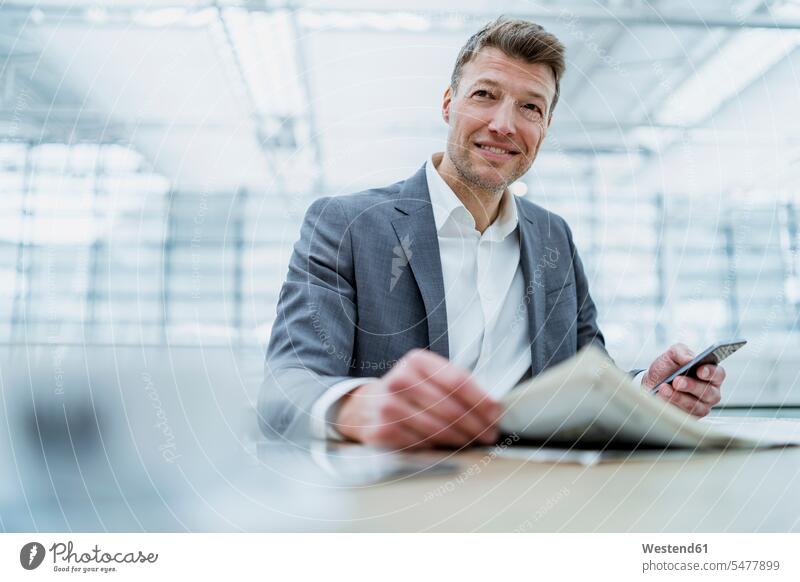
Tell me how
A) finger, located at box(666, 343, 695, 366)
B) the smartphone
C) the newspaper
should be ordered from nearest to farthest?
the newspaper < the smartphone < finger, located at box(666, 343, 695, 366)

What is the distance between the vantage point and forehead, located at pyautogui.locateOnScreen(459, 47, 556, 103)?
70cm

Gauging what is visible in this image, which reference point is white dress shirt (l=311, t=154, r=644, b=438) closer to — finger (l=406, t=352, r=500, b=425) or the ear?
the ear

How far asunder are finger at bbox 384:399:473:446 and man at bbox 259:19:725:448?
31 millimetres

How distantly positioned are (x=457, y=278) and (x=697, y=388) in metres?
0.26

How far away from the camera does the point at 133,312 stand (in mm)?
577

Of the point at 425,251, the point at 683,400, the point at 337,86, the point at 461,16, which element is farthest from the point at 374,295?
the point at 461,16

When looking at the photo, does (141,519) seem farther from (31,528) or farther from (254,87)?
(254,87)

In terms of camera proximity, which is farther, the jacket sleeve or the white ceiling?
the white ceiling

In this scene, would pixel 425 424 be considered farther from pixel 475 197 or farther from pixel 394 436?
pixel 475 197

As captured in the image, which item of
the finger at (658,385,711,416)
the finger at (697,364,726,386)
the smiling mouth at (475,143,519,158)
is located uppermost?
the smiling mouth at (475,143,519,158)

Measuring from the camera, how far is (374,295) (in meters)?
0.61

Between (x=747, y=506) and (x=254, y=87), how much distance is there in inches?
29.0

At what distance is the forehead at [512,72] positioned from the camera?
705 mm

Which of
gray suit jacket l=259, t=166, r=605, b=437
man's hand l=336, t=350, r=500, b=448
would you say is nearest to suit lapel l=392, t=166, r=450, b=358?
gray suit jacket l=259, t=166, r=605, b=437
